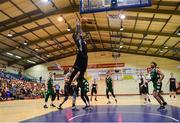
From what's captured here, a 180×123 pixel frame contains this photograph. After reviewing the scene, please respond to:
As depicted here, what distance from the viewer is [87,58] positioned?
24.9 ft

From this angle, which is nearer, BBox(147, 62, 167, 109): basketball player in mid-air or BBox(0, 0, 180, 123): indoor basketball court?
BBox(0, 0, 180, 123): indoor basketball court

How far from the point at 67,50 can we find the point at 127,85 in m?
11.9

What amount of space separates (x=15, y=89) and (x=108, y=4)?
68.0 feet

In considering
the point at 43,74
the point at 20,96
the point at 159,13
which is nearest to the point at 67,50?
the point at 43,74

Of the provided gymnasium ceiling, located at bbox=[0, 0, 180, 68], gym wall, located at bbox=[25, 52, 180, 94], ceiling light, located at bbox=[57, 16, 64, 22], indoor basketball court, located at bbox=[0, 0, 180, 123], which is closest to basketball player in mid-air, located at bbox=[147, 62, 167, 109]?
indoor basketball court, located at bbox=[0, 0, 180, 123]

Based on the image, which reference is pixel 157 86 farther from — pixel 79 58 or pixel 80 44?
pixel 79 58

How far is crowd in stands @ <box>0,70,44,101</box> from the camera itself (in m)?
25.5

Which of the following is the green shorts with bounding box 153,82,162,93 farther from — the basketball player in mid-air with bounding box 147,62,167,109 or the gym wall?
the gym wall

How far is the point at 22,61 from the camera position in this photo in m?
41.1

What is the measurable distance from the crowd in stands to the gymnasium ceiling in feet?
16.6

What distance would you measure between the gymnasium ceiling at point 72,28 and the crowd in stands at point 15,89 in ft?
A: 16.6

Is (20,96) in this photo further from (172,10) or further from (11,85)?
(172,10)

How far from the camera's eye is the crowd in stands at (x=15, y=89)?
2552 centimetres

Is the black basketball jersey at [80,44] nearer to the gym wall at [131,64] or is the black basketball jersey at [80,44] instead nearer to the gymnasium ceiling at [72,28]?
the gymnasium ceiling at [72,28]
